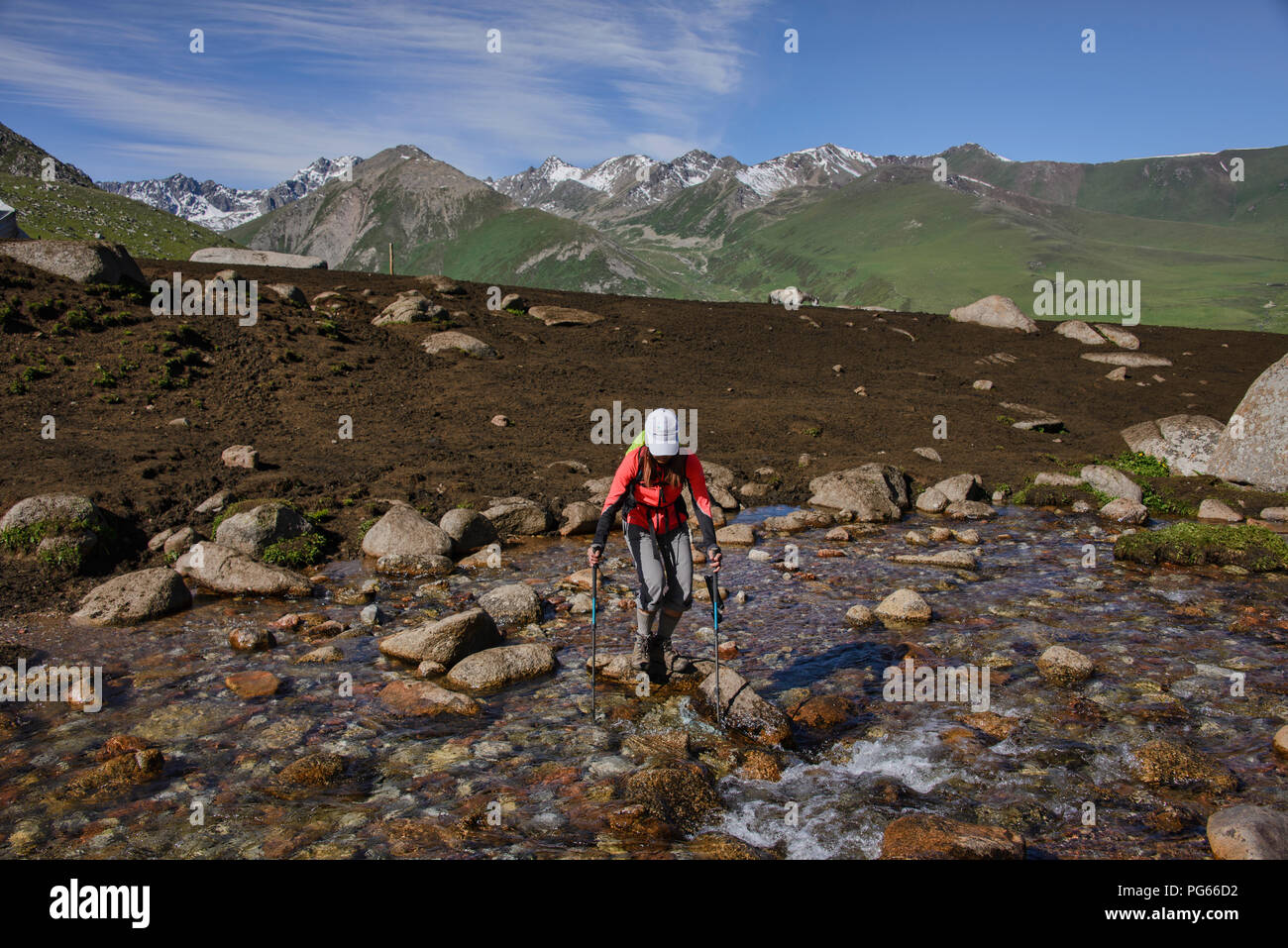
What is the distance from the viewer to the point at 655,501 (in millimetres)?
9344

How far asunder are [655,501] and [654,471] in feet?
1.40

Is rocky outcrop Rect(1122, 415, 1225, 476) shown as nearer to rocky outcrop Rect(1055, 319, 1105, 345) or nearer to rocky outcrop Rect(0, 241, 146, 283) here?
rocky outcrop Rect(1055, 319, 1105, 345)

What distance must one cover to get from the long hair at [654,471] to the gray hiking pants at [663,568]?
28.5 inches

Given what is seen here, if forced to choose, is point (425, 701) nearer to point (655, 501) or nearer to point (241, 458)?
point (655, 501)

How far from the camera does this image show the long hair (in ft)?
30.0

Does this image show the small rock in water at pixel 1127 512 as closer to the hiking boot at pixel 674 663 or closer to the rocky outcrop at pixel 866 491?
the rocky outcrop at pixel 866 491

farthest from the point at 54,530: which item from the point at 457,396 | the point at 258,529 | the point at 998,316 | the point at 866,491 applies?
the point at 998,316

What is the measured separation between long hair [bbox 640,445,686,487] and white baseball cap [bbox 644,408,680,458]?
0.29 metres

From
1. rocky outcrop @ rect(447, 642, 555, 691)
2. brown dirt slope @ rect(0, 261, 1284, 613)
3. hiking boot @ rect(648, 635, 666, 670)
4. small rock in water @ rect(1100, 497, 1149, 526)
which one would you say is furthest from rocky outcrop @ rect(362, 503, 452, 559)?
small rock in water @ rect(1100, 497, 1149, 526)

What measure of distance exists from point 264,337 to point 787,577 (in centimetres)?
2410

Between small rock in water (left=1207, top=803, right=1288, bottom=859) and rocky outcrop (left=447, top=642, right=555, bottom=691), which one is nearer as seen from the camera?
small rock in water (left=1207, top=803, right=1288, bottom=859)

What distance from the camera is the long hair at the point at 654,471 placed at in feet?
30.0

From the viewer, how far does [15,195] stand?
93.9 metres

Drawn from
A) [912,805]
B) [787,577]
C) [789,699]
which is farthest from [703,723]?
[787,577]
